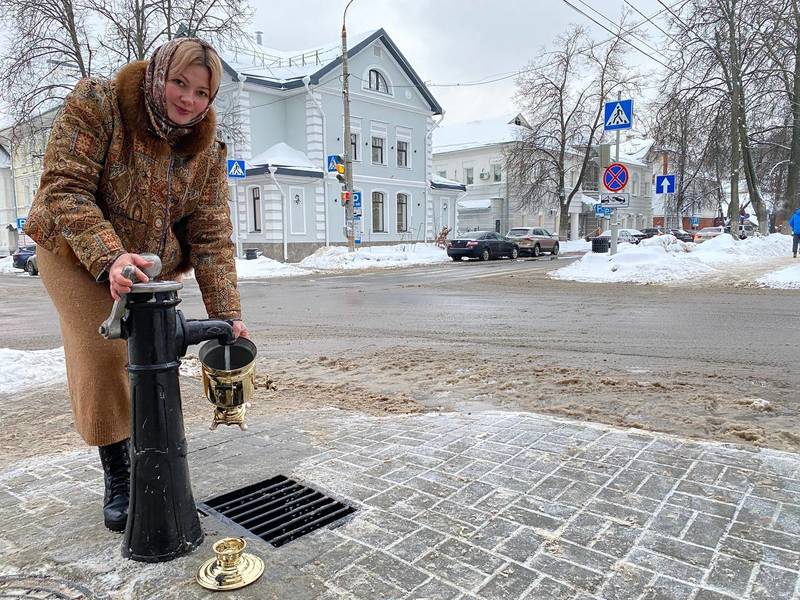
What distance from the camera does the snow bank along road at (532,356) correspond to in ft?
13.5

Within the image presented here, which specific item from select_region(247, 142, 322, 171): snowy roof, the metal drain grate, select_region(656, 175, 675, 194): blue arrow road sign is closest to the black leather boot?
the metal drain grate

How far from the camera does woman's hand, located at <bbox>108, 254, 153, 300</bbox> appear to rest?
5.90ft

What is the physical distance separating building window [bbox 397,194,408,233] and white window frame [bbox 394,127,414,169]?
1.74 m

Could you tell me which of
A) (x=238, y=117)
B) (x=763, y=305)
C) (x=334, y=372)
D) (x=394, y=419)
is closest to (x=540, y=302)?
(x=763, y=305)

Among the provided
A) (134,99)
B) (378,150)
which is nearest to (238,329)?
(134,99)

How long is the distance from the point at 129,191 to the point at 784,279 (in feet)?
47.5

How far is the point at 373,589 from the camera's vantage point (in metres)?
1.91

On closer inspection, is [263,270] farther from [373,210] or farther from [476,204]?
[476,204]

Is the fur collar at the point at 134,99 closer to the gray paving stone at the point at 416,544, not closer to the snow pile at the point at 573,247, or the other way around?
the gray paving stone at the point at 416,544

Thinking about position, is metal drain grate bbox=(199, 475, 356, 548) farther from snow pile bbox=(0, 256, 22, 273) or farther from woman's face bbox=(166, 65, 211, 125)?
snow pile bbox=(0, 256, 22, 273)

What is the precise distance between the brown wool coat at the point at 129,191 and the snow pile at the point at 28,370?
11.4 feet

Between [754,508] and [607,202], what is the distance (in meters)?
12.6

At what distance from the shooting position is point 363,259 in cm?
2364

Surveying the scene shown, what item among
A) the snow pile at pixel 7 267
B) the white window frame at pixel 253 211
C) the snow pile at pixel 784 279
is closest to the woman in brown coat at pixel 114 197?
the snow pile at pixel 784 279
